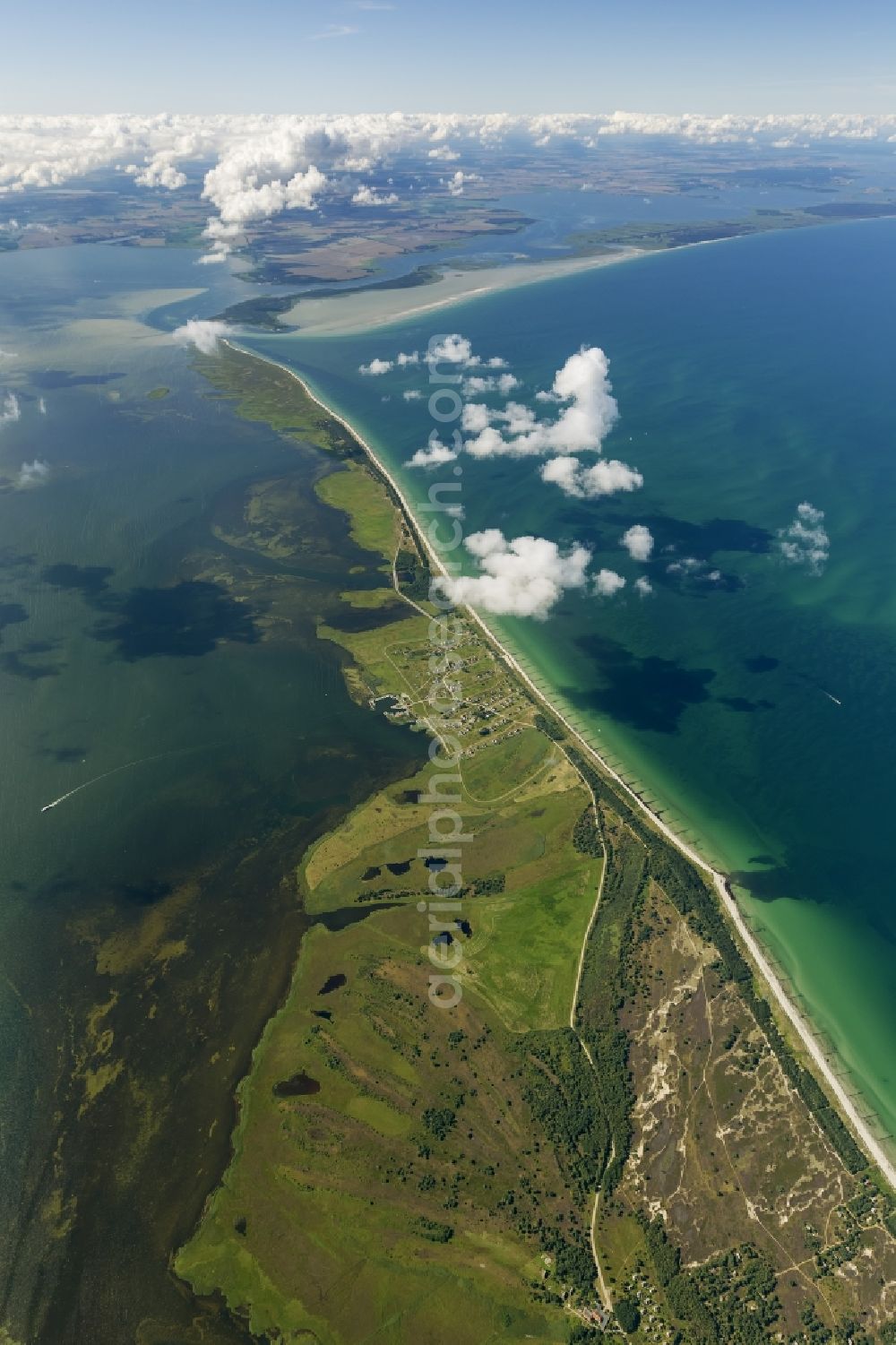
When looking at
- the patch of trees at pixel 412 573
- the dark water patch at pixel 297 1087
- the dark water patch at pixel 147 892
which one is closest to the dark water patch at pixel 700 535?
the patch of trees at pixel 412 573

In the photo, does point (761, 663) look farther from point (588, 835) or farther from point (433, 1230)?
point (433, 1230)

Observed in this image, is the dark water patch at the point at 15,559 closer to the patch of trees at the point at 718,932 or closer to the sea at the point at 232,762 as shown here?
the sea at the point at 232,762

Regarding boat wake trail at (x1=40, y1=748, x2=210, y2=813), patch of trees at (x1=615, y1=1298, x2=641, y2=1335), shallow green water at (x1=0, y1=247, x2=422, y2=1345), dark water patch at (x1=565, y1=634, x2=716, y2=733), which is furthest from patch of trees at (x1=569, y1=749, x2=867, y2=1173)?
boat wake trail at (x1=40, y1=748, x2=210, y2=813)

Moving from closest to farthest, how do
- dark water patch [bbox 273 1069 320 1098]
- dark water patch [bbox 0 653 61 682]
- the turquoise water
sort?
dark water patch [bbox 273 1069 320 1098] → the turquoise water → dark water patch [bbox 0 653 61 682]

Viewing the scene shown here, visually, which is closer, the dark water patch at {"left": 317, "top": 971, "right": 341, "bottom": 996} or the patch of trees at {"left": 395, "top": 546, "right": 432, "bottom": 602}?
the dark water patch at {"left": 317, "top": 971, "right": 341, "bottom": 996}

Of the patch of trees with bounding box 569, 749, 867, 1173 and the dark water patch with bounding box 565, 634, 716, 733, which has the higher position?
Result: the dark water patch with bounding box 565, 634, 716, 733

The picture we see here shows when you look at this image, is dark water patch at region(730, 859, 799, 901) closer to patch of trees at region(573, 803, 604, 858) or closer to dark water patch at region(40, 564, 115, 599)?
patch of trees at region(573, 803, 604, 858)

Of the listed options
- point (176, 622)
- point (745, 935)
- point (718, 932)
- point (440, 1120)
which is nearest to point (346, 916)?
point (440, 1120)

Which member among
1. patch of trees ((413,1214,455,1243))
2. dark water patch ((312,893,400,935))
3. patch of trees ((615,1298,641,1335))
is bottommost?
patch of trees ((615,1298,641,1335))
